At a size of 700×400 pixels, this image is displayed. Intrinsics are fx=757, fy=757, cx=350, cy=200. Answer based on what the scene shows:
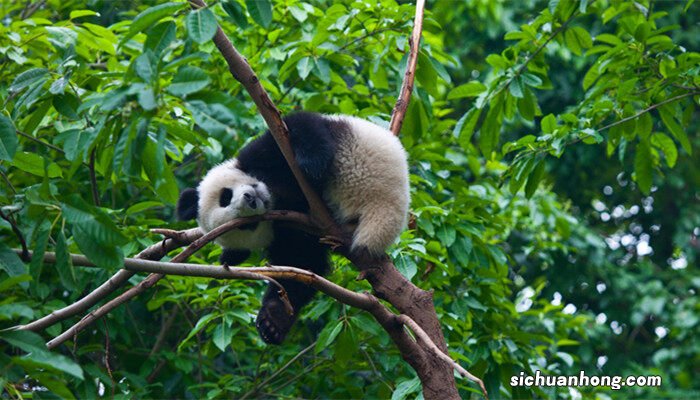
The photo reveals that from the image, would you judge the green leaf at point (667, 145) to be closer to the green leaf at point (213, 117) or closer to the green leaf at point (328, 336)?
the green leaf at point (328, 336)

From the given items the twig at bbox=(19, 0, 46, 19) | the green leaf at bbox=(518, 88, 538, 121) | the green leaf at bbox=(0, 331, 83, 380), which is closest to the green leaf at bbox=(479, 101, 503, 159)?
the green leaf at bbox=(518, 88, 538, 121)

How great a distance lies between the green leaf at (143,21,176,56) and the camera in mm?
2271

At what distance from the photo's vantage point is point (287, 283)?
13.0 ft

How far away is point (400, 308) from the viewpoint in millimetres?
3109

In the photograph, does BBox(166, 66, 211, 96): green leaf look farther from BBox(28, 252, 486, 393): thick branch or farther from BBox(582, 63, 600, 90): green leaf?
BBox(582, 63, 600, 90): green leaf

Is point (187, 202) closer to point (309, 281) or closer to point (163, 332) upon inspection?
point (309, 281)

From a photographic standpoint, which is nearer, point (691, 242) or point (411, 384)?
point (411, 384)

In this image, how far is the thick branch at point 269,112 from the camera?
268 centimetres

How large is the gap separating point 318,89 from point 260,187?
1486 millimetres

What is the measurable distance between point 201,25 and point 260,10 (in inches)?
7.4

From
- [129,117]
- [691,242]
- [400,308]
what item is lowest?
[691,242]

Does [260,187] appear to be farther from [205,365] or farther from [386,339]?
[205,365]

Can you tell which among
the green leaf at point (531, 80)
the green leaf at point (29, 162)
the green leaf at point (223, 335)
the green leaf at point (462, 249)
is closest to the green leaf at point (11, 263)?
the green leaf at point (29, 162)

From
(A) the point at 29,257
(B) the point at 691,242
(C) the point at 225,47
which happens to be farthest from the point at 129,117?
(B) the point at 691,242
